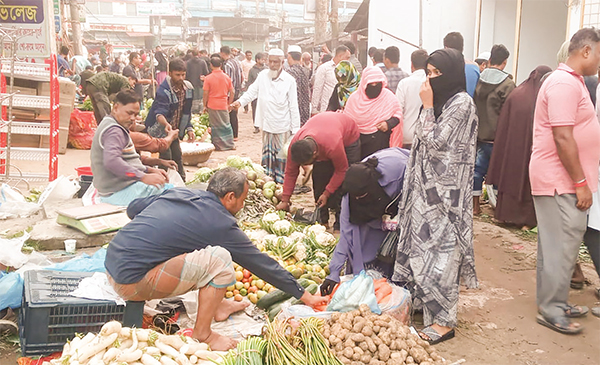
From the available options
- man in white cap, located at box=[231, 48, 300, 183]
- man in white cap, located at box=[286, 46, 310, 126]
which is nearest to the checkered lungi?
man in white cap, located at box=[231, 48, 300, 183]

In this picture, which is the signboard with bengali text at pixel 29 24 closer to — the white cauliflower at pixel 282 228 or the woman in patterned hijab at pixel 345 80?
the woman in patterned hijab at pixel 345 80

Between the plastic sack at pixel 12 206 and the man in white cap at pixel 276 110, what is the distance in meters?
3.16

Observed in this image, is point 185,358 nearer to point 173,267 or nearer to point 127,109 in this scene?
point 173,267

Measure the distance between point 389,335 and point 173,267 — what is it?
1348 millimetres

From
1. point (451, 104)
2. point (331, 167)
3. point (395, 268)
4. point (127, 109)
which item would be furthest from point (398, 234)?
point (127, 109)

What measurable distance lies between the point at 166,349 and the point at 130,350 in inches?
7.7

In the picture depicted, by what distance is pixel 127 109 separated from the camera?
5.38 metres

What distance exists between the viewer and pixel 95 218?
5352 millimetres

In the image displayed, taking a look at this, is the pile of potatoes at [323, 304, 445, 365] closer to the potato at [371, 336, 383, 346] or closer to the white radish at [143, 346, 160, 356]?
the potato at [371, 336, 383, 346]

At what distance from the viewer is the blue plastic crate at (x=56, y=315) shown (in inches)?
132

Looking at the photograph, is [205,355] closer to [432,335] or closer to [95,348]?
[95,348]

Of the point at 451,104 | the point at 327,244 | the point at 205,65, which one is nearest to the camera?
the point at 451,104

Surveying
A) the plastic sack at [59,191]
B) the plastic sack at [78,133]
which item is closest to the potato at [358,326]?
the plastic sack at [59,191]

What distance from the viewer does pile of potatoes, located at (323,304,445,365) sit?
10.3 feet
